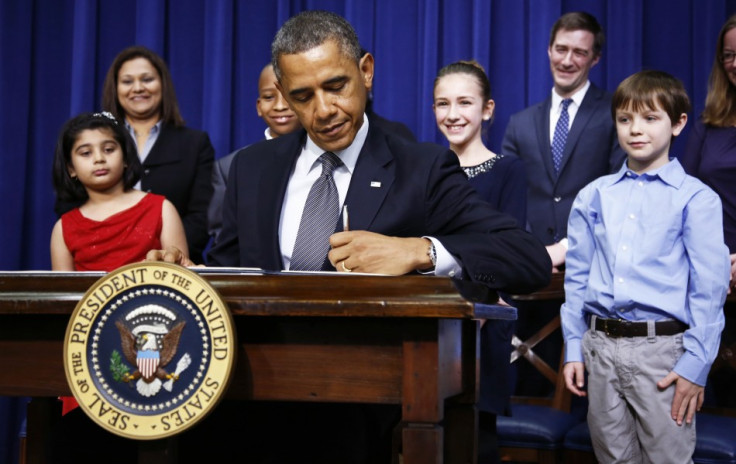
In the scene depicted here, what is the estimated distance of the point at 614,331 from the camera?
8.25 feet

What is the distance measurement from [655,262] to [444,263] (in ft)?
3.49

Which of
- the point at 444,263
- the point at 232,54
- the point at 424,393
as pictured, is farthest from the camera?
the point at 232,54

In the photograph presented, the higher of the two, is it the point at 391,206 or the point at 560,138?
→ the point at 560,138

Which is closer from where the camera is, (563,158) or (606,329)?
(606,329)

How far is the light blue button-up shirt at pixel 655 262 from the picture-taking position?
2.43 m

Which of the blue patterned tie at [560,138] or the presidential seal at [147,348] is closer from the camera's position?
the presidential seal at [147,348]

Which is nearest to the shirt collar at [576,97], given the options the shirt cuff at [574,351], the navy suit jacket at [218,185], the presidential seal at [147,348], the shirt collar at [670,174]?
the navy suit jacket at [218,185]

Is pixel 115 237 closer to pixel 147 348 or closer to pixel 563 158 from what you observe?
pixel 563 158

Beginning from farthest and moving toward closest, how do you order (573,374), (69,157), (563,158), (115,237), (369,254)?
(563,158) < (69,157) < (115,237) < (573,374) < (369,254)

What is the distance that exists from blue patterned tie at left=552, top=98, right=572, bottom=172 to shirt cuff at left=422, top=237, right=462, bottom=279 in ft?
6.54

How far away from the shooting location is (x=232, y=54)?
4.54 meters

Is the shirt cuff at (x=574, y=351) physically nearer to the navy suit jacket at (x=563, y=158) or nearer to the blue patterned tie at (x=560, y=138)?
the navy suit jacket at (x=563, y=158)

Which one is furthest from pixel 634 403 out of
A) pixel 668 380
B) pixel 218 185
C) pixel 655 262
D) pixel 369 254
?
pixel 218 185

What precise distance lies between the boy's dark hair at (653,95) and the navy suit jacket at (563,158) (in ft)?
2.58
